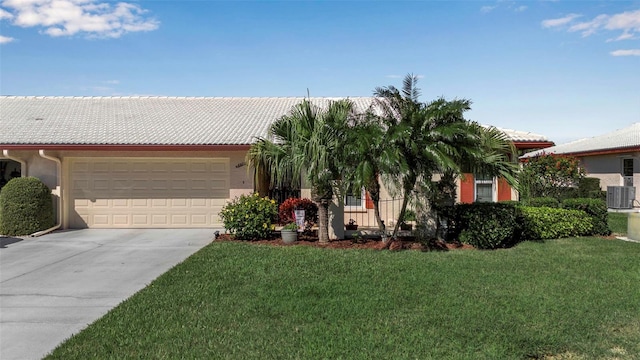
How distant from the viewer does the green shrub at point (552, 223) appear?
1173cm

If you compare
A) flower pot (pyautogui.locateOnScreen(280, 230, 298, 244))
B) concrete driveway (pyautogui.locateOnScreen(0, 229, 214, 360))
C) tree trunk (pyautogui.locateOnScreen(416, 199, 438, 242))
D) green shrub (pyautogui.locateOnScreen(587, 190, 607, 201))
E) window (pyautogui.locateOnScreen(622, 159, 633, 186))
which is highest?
window (pyautogui.locateOnScreen(622, 159, 633, 186))

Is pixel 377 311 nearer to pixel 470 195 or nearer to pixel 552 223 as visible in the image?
pixel 552 223

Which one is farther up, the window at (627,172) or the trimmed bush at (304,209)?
the window at (627,172)

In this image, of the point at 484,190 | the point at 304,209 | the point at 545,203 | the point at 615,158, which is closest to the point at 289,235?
the point at 304,209

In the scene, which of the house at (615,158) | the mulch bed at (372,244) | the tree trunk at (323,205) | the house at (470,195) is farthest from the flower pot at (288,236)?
the house at (615,158)

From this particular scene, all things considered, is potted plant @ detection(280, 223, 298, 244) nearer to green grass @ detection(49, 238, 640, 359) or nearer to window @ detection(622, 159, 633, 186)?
green grass @ detection(49, 238, 640, 359)

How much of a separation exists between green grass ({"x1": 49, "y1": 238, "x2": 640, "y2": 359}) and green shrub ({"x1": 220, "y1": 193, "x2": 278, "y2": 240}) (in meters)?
2.07

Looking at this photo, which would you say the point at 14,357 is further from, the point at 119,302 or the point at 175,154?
the point at 175,154

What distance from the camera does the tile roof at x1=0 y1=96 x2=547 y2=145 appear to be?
14.1m

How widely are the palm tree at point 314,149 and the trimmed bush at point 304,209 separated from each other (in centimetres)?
145

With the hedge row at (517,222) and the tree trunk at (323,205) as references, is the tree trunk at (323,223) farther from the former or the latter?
the hedge row at (517,222)

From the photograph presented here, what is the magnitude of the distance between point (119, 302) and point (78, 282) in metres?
1.81

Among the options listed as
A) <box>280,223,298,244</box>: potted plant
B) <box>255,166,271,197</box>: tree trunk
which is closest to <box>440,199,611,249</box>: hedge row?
<box>280,223,298,244</box>: potted plant

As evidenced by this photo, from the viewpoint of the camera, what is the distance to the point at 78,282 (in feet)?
25.7
